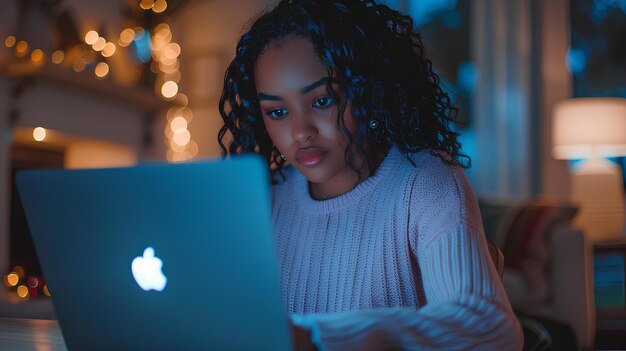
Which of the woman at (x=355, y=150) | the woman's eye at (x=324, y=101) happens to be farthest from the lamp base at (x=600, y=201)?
the woman's eye at (x=324, y=101)

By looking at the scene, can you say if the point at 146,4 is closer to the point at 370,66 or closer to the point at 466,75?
the point at 466,75

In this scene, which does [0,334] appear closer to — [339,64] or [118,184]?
[118,184]

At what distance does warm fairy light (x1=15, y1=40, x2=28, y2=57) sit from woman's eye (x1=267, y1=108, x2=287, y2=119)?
2.32 meters

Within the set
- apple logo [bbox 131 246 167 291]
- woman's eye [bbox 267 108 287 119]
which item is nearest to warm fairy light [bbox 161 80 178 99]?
woman's eye [bbox 267 108 287 119]

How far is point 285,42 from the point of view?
0.99 metres

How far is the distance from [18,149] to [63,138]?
229mm

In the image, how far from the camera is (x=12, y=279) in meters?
3.08

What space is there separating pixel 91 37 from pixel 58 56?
0.92 feet

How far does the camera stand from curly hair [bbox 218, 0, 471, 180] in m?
0.97

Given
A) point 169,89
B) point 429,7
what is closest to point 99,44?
point 169,89

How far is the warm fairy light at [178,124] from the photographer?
4367 mm

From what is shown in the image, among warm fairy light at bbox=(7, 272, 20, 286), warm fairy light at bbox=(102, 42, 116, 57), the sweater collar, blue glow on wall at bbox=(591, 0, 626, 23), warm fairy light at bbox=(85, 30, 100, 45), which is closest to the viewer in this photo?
the sweater collar

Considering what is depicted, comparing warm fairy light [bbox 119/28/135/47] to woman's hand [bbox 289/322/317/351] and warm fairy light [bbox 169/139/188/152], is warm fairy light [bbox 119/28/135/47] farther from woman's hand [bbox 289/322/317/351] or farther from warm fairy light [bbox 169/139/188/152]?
woman's hand [bbox 289/322/317/351]

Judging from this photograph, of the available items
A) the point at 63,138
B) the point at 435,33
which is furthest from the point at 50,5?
the point at 435,33
